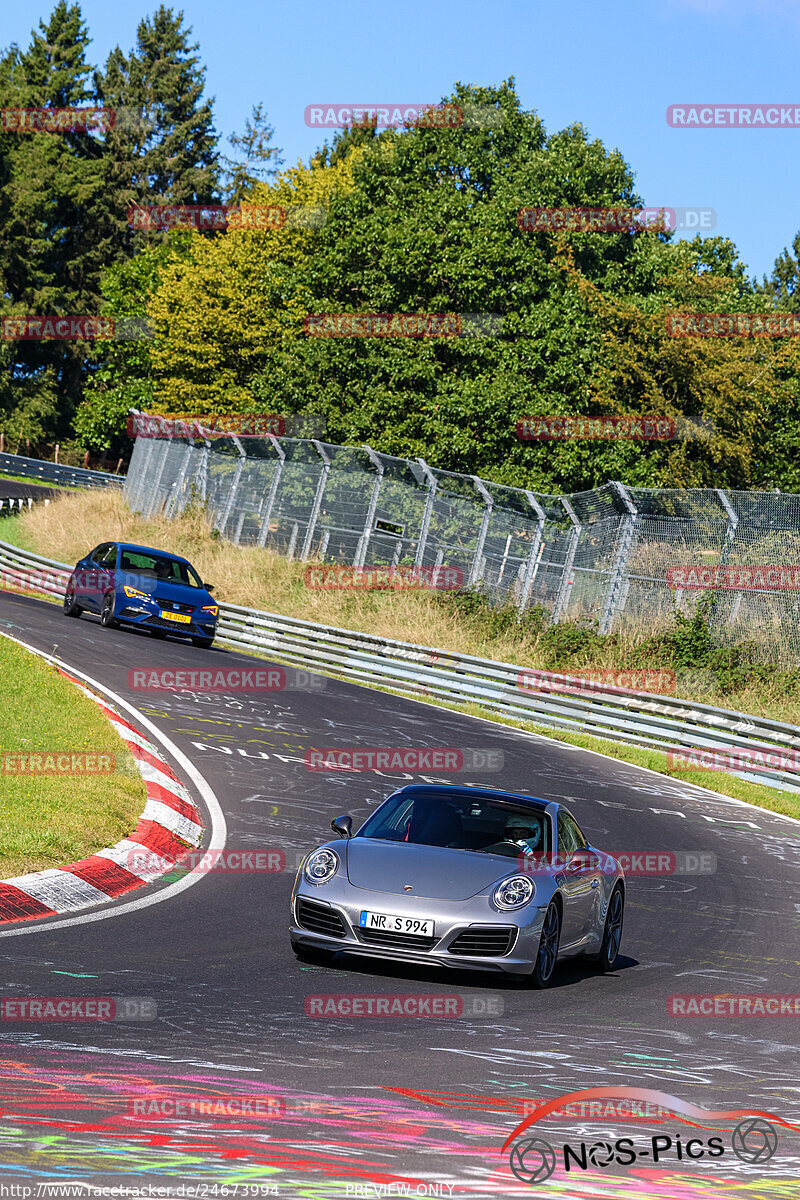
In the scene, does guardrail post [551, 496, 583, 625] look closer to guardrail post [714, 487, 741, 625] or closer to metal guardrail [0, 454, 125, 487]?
guardrail post [714, 487, 741, 625]

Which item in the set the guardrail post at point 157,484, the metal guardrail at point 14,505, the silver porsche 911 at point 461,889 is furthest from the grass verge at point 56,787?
the metal guardrail at point 14,505

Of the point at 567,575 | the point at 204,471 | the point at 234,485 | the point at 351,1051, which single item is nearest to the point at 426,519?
the point at 567,575

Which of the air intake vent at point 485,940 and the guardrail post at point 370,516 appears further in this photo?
the guardrail post at point 370,516

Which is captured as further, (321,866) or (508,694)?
(508,694)

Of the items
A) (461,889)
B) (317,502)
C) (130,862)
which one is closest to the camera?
(461,889)

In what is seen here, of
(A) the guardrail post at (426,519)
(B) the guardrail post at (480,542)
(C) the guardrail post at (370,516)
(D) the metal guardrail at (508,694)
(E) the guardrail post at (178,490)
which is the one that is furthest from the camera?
(E) the guardrail post at (178,490)

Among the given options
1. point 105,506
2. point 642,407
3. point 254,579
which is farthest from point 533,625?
point 105,506

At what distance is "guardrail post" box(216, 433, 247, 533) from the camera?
122ft

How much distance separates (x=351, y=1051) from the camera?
6664 millimetres

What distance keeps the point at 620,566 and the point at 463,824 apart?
58.7 feet

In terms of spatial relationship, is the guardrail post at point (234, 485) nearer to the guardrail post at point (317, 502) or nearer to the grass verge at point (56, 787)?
the guardrail post at point (317, 502)

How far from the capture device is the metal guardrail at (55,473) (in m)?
69.1

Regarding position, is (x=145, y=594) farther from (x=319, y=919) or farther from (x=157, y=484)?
(x=319, y=919)

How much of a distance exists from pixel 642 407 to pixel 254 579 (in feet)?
43.7
